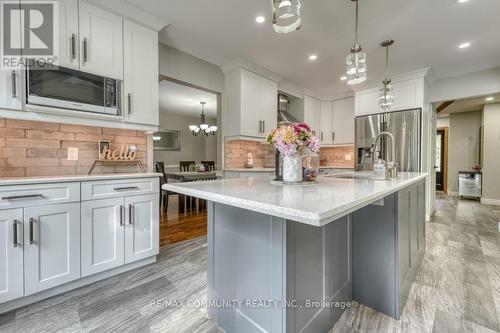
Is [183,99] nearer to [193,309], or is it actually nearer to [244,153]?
[244,153]

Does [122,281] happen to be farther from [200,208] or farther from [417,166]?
[417,166]

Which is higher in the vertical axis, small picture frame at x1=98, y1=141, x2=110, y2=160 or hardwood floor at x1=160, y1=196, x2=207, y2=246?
small picture frame at x1=98, y1=141, x2=110, y2=160

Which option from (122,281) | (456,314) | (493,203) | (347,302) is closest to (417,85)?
(456,314)

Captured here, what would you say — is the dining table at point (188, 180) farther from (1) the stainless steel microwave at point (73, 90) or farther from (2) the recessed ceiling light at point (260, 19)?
(2) the recessed ceiling light at point (260, 19)

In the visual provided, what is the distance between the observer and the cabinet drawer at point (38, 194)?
5.27 ft

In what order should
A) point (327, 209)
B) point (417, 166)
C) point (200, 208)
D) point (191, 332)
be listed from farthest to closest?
point (200, 208), point (417, 166), point (191, 332), point (327, 209)

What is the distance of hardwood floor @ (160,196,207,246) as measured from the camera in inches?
127

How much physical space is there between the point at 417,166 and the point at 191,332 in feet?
13.6

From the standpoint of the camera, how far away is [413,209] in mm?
2047

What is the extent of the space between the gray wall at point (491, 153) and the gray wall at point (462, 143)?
2.81 feet

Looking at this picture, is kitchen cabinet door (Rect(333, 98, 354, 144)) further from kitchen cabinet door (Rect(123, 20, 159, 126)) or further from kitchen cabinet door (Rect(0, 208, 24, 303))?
kitchen cabinet door (Rect(0, 208, 24, 303))

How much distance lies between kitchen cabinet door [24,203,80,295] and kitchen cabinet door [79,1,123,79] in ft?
4.22

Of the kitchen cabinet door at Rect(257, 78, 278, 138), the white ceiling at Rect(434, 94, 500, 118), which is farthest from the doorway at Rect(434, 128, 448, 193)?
the kitchen cabinet door at Rect(257, 78, 278, 138)

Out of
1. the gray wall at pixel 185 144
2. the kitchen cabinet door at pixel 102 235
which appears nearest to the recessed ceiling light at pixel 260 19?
the kitchen cabinet door at pixel 102 235
